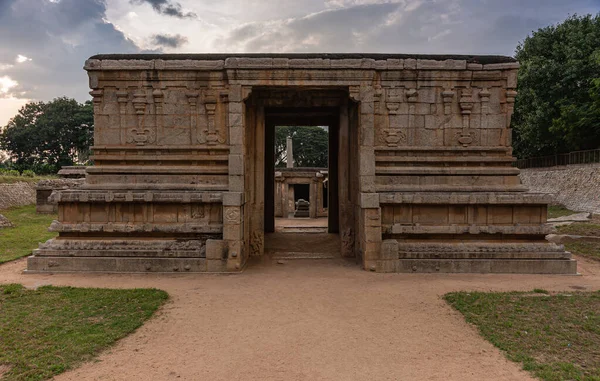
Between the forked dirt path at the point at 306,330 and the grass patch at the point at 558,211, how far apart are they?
13.7 meters

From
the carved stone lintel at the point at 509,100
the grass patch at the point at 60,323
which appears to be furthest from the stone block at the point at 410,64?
the grass patch at the point at 60,323

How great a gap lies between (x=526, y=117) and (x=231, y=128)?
23922 millimetres

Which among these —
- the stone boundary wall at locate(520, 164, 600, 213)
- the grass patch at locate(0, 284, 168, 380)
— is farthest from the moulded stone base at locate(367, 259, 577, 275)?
the stone boundary wall at locate(520, 164, 600, 213)

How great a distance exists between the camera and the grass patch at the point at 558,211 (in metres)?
20.0

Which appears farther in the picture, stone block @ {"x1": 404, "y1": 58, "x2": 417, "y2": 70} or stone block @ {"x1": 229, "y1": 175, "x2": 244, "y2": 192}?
stone block @ {"x1": 404, "y1": 58, "x2": 417, "y2": 70}

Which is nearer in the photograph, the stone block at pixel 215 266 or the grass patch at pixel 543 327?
the grass patch at pixel 543 327

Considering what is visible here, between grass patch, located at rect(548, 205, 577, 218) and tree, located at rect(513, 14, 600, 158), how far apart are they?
4.49 meters

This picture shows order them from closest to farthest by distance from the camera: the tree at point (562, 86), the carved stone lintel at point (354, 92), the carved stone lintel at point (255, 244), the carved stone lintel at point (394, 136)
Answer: the carved stone lintel at point (354, 92)
the carved stone lintel at point (394, 136)
the carved stone lintel at point (255, 244)
the tree at point (562, 86)

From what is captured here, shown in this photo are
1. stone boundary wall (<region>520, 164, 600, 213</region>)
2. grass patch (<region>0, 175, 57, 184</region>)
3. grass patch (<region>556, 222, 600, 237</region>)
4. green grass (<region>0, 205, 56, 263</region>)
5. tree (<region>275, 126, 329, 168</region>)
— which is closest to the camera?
green grass (<region>0, 205, 56, 263</region>)

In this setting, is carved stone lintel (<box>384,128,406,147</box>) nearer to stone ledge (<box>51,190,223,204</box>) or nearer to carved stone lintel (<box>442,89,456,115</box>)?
carved stone lintel (<box>442,89,456,115</box>)

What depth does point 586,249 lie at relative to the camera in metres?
11.5

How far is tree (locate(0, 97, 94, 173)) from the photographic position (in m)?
41.2

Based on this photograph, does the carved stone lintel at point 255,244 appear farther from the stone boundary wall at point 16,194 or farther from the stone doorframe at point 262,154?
the stone boundary wall at point 16,194

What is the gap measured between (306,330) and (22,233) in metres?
14.6
